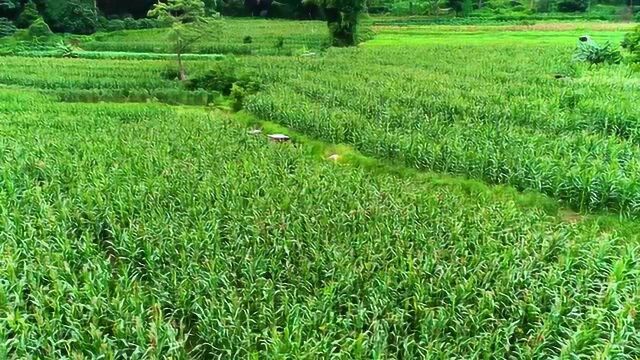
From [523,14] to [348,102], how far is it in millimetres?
43976

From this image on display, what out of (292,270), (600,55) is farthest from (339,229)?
(600,55)

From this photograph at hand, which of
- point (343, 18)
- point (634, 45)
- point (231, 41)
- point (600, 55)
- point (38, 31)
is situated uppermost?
point (343, 18)

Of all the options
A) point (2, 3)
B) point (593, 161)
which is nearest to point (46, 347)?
point (593, 161)

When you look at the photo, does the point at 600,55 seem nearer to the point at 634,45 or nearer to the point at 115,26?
the point at 634,45

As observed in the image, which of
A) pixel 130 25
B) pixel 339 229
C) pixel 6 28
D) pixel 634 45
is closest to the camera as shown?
pixel 339 229

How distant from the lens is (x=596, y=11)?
2053 inches

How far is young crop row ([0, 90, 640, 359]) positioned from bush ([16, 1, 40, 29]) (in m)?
41.5

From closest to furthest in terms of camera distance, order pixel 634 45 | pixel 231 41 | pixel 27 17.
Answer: pixel 634 45 < pixel 231 41 < pixel 27 17

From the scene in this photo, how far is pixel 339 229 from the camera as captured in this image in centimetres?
725

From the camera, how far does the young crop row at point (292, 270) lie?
511cm

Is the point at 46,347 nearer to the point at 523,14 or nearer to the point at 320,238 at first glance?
the point at 320,238

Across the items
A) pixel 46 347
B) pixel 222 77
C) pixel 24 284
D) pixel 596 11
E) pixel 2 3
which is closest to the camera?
A: pixel 46 347

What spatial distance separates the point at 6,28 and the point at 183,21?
23199mm

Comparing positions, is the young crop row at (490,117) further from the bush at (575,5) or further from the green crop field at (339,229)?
the bush at (575,5)
